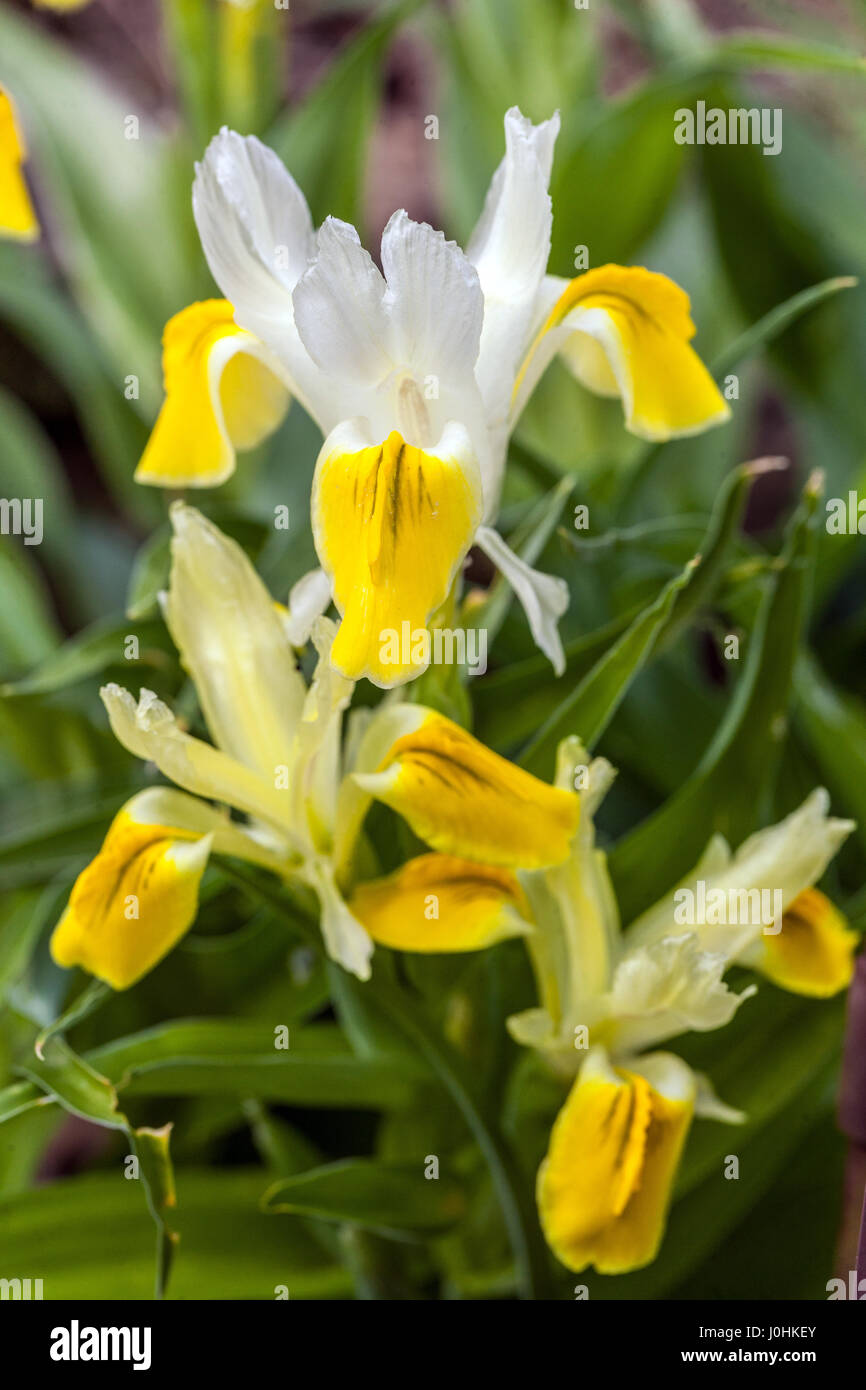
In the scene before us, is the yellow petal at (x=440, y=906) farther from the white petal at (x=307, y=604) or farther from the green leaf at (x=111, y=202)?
Answer: the green leaf at (x=111, y=202)

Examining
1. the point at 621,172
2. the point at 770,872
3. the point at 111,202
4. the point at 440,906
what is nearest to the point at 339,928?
the point at 440,906

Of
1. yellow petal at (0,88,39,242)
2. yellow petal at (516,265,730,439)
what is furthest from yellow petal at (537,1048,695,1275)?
yellow petal at (0,88,39,242)

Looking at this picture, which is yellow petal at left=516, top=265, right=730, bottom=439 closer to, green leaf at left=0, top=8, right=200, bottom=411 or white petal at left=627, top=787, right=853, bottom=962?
white petal at left=627, top=787, right=853, bottom=962

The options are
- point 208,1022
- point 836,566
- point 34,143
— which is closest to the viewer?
point 208,1022

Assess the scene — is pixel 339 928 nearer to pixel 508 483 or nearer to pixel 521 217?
pixel 521 217
